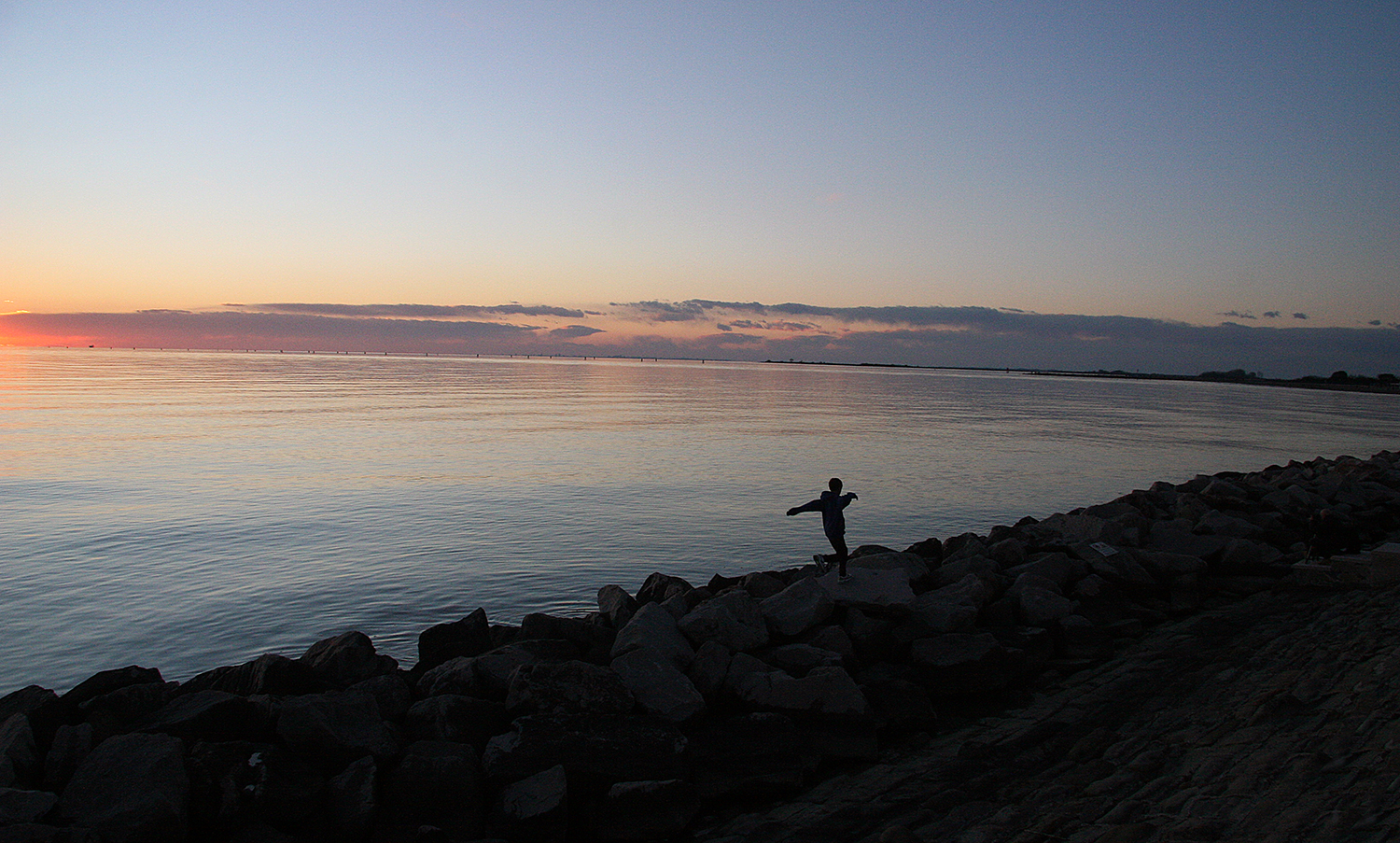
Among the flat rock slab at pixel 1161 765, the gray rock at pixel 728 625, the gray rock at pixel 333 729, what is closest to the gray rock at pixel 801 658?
the gray rock at pixel 728 625

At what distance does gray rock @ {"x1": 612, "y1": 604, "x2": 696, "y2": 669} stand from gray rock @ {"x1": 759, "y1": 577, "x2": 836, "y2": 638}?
1160mm

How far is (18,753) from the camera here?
5828mm

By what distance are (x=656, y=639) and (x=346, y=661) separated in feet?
10.00

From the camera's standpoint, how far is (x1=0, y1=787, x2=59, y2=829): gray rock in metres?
5.11

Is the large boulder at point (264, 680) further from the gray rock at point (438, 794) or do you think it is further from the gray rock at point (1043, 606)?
the gray rock at point (1043, 606)

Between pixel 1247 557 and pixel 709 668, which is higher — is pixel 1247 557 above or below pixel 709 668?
above

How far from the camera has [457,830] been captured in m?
5.83

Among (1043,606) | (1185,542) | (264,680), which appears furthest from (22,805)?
(1185,542)

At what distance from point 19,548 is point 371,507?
637cm

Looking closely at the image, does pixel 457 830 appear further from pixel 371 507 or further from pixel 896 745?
pixel 371 507

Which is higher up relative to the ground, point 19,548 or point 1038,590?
point 1038,590

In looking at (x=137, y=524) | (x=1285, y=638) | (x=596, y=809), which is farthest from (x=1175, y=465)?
(x=137, y=524)

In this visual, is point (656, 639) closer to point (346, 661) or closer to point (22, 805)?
point (346, 661)

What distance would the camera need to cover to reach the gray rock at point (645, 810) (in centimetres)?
593
